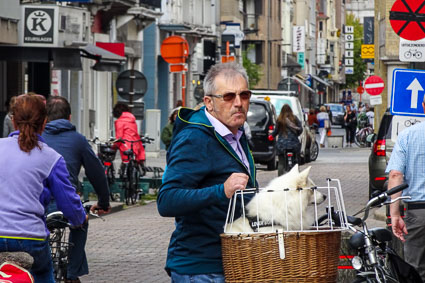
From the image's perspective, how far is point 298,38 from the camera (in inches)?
3743

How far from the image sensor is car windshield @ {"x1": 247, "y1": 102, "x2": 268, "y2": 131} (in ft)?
110

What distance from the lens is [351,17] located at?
5453 inches

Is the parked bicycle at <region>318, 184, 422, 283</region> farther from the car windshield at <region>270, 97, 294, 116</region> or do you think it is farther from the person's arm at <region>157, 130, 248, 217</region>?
the car windshield at <region>270, 97, 294, 116</region>

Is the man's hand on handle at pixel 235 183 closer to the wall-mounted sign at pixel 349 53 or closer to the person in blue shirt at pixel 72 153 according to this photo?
the person in blue shirt at pixel 72 153

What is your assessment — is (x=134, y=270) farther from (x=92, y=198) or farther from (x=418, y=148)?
(x=92, y=198)

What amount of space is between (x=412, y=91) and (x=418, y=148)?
5.12 meters

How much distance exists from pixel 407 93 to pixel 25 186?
7.81 m

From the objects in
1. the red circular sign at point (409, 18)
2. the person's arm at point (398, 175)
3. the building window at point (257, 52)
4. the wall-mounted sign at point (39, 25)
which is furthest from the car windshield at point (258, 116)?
the building window at point (257, 52)

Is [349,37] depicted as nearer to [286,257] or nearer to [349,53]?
[349,53]

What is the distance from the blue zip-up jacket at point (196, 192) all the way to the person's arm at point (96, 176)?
3.60m

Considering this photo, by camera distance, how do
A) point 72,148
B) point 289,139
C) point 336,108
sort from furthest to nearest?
point 336,108 < point 289,139 < point 72,148

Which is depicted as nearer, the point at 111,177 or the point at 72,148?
the point at 72,148

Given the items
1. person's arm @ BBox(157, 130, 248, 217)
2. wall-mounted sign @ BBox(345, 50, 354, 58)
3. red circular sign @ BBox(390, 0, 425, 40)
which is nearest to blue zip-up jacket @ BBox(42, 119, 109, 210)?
person's arm @ BBox(157, 130, 248, 217)

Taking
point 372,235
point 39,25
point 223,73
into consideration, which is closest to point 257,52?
point 39,25
